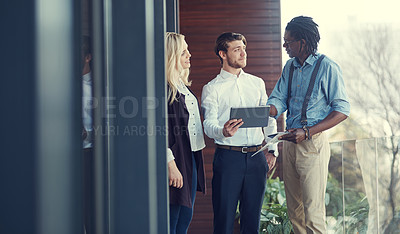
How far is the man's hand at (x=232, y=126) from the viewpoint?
256cm

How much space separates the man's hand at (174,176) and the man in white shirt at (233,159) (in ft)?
1.55

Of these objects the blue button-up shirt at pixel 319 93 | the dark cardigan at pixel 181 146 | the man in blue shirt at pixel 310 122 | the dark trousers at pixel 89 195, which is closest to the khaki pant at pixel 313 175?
the man in blue shirt at pixel 310 122

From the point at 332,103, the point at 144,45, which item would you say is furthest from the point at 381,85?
the point at 144,45

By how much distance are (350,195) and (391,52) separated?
29.0 feet

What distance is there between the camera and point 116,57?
1.18m

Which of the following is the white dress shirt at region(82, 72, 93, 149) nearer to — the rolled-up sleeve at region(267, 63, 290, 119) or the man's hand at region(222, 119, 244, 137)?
the man's hand at region(222, 119, 244, 137)

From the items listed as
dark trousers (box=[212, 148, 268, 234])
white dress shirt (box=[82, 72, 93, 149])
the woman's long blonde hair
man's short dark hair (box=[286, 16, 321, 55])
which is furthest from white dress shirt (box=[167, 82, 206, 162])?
white dress shirt (box=[82, 72, 93, 149])

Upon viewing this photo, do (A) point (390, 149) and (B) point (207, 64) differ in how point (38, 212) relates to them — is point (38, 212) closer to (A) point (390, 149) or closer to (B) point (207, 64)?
(A) point (390, 149)

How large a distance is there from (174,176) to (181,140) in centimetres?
22

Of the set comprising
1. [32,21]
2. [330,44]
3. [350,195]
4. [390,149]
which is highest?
[330,44]

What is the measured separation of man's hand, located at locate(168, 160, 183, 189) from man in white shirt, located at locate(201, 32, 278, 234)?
0.47 m

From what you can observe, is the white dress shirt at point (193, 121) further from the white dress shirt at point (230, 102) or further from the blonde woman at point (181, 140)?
the white dress shirt at point (230, 102)

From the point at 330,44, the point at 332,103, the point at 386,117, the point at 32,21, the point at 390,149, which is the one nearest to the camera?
the point at 32,21

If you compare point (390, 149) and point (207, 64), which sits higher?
point (207, 64)
